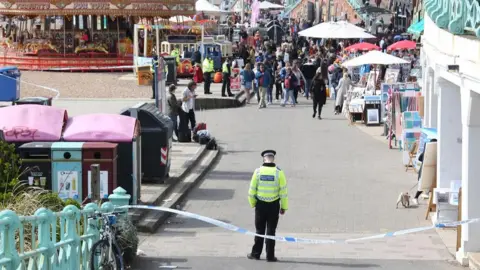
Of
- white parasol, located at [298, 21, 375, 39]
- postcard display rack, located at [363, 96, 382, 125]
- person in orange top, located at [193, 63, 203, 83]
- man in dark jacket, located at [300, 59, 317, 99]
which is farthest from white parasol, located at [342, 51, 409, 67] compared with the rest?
person in orange top, located at [193, 63, 203, 83]

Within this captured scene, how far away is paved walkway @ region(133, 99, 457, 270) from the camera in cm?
1418

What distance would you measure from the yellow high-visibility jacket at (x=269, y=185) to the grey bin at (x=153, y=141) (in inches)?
208

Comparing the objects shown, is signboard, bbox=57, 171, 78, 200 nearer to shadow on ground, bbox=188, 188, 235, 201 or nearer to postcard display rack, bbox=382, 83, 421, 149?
shadow on ground, bbox=188, 188, 235, 201

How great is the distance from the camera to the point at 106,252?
12.0m

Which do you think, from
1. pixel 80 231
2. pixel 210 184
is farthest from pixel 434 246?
pixel 210 184

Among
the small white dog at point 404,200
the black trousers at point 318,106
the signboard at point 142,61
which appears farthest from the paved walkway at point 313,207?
the signboard at point 142,61

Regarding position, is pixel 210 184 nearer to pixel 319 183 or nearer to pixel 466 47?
pixel 319 183

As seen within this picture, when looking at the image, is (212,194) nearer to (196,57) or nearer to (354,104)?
(354,104)

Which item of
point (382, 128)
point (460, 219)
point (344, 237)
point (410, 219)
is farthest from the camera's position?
point (382, 128)

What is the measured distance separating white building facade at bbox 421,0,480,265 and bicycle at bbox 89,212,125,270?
14.5 feet

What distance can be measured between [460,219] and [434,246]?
2.71ft

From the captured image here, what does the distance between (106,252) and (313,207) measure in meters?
7.08

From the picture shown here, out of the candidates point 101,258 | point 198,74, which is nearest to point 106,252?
point 101,258

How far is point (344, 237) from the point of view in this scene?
15.9 meters
